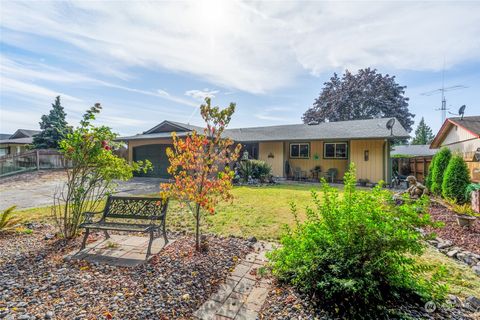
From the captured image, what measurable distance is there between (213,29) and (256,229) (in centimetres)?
548

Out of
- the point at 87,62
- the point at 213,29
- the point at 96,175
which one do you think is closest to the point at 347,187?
the point at 96,175

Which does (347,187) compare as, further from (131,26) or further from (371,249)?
(131,26)

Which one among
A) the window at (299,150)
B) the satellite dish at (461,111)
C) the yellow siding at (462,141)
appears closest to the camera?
the yellow siding at (462,141)

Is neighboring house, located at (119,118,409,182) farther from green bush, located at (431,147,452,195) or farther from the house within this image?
green bush, located at (431,147,452,195)

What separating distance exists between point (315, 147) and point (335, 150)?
1.16 meters

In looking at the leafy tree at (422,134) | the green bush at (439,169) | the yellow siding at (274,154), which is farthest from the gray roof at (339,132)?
the leafy tree at (422,134)

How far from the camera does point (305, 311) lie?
209 cm

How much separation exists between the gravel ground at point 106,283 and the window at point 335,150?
37.4 ft

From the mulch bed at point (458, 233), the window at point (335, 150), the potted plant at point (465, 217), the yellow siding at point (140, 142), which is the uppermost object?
the yellow siding at point (140, 142)

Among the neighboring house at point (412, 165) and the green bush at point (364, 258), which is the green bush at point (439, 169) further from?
the green bush at point (364, 258)

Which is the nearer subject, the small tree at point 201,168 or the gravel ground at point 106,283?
the gravel ground at point 106,283

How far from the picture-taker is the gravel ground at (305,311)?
2012mm

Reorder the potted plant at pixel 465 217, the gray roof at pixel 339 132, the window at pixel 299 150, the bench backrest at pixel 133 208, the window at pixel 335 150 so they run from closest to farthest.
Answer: the bench backrest at pixel 133 208, the potted plant at pixel 465 217, the gray roof at pixel 339 132, the window at pixel 335 150, the window at pixel 299 150

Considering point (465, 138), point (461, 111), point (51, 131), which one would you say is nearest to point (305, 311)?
point (465, 138)
